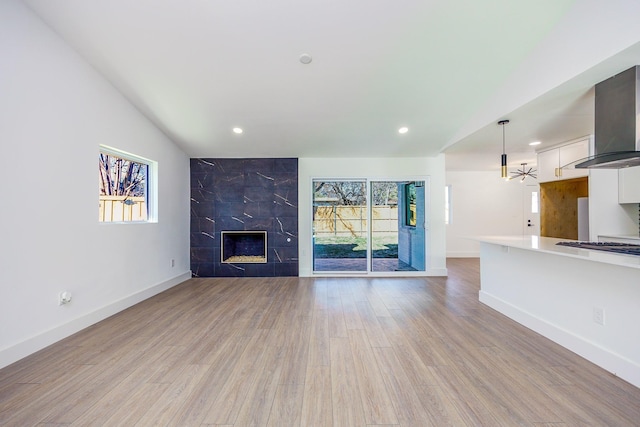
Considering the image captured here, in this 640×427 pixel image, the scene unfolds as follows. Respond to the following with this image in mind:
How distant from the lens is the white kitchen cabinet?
11.6 feet

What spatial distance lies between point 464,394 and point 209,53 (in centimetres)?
375

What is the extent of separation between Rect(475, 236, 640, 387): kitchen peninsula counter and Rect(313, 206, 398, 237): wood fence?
2.31m

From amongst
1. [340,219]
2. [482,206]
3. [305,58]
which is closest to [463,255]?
[482,206]

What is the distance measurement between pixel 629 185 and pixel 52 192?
6636mm

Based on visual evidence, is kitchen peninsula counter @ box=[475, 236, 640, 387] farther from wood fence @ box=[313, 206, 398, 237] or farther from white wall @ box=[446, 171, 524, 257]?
white wall @ box=[446, 171, 524, 257]

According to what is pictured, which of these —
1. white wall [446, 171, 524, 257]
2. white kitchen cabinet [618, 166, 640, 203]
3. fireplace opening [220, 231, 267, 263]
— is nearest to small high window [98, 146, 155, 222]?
fireplace opening [220, 231, 267, 263]

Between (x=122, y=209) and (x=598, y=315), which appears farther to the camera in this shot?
(x=122, y=209)

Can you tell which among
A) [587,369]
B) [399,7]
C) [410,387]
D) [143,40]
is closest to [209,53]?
[143,40]

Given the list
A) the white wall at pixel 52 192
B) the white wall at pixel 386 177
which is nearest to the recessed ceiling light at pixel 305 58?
the white wall at pixel 52 192

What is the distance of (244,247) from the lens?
5570mm

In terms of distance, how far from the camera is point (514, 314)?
10.4ft

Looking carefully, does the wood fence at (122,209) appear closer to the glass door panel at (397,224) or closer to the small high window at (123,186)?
the small high window at (123,186)

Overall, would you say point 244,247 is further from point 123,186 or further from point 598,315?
point 598,315

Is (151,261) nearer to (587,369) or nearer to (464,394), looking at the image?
(464,394)
